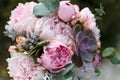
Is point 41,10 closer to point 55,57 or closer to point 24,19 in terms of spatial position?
point 24,19

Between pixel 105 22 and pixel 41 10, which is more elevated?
pixel 105 22

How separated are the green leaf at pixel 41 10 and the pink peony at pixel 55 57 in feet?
0.40

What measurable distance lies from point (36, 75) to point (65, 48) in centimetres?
15

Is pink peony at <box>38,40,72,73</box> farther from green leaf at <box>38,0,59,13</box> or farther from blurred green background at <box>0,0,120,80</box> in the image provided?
blurred green background at <box>0,0,120,80</box>

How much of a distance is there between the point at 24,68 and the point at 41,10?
0.23 metres

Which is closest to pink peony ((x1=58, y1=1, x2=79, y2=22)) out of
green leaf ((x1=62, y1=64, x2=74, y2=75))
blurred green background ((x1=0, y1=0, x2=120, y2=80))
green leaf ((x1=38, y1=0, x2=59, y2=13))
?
green leaf ((x1=38, y1=0, x2=59, y2=13))

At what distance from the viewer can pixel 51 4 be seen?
1.92m

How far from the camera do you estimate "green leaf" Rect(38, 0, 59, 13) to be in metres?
1.91

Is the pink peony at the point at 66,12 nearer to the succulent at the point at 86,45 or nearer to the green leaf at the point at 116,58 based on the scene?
the succulent at the point at 86,45

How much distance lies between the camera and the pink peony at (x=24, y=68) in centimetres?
190

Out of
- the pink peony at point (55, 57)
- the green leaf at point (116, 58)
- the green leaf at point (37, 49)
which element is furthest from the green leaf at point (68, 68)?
the green leaf at point (116, 58)

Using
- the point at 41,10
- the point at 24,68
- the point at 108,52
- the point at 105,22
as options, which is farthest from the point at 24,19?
the point at 105,22

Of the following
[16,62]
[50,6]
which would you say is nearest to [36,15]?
[50,6]

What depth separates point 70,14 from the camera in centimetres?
192
